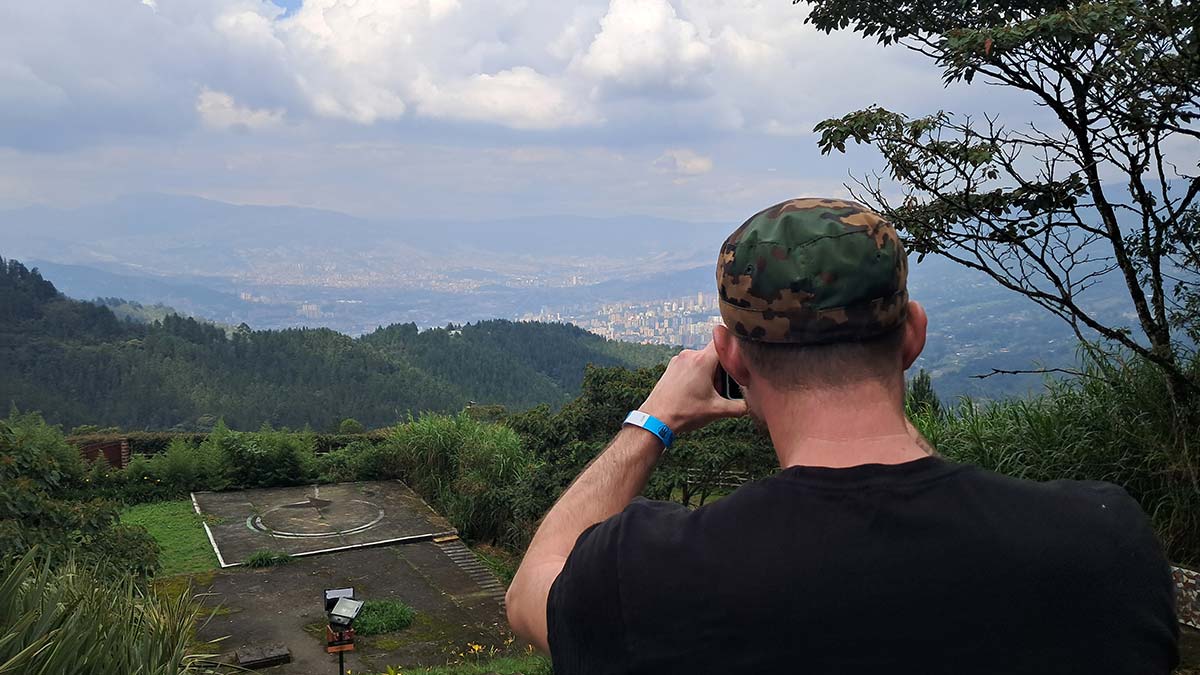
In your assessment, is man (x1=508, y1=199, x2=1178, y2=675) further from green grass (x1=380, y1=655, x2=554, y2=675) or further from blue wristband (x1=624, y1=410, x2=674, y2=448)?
green grass (x1=380, y1=655, x2=554, y2=675)

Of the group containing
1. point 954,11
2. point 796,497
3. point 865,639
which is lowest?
point 865,639

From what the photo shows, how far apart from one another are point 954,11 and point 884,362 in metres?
6.27

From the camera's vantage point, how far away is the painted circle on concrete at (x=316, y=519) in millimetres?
10266

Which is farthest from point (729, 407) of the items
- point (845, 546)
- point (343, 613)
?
point (343, 613)

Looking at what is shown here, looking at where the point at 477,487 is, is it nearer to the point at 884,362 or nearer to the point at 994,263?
the point at 994,263

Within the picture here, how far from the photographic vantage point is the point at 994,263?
6.17 meters

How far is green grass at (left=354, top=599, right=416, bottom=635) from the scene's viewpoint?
23.6 feet

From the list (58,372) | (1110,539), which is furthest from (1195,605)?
(58,372)

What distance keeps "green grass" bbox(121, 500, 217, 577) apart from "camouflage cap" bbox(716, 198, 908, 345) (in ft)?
28.2

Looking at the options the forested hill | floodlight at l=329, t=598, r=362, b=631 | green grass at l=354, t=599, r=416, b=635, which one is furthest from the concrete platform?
the forested hill

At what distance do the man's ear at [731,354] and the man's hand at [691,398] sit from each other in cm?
15

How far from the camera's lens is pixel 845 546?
971 mm

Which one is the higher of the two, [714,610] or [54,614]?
[714,610]

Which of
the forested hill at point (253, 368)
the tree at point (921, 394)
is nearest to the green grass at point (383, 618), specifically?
the tree at point (921, 394)
